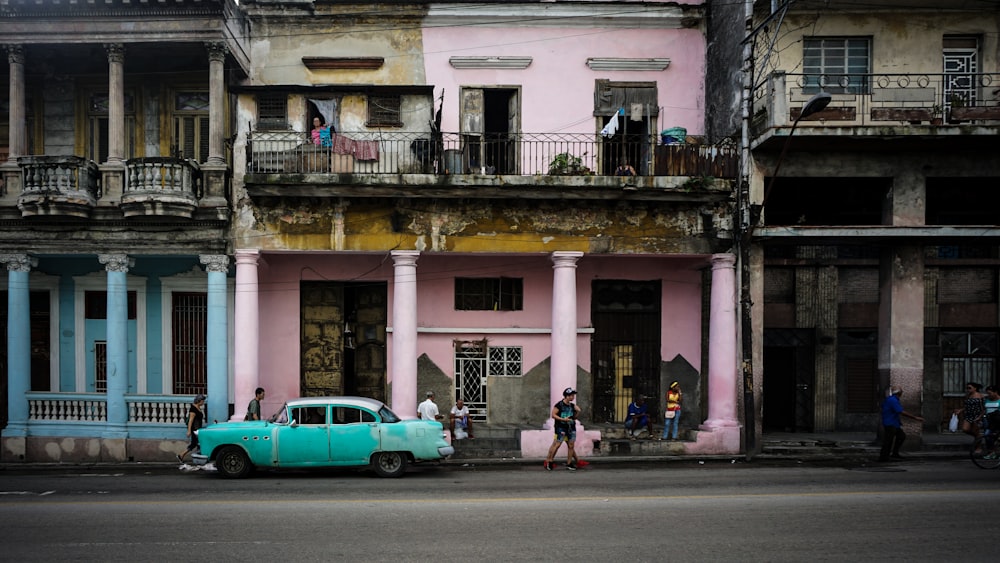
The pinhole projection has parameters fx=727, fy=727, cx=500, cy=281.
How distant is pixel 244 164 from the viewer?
1650 cm

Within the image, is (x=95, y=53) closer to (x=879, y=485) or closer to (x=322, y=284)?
(x=322, y=284)

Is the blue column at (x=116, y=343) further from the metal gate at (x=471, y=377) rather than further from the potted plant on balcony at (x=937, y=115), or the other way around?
the potted plant on balcony at (x=937, y=115)

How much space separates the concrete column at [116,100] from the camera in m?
16.0

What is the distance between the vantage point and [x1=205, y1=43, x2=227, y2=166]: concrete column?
1611cm

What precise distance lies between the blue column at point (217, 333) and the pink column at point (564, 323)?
7.51 m

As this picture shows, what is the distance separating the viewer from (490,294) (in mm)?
18828

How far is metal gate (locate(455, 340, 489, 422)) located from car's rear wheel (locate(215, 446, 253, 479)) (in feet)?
21.4

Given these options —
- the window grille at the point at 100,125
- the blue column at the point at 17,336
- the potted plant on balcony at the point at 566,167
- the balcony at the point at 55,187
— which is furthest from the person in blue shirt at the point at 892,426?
the blue column at the point at 17,336

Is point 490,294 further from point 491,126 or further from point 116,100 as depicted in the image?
point 116,100

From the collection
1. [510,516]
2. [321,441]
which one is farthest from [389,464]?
[510,516]

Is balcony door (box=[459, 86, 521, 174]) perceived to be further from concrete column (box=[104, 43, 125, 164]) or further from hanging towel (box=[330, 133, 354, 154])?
concrete column (box=[104, 43, 125, 164])

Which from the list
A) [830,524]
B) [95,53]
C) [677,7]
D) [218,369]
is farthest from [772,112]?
[95,53]

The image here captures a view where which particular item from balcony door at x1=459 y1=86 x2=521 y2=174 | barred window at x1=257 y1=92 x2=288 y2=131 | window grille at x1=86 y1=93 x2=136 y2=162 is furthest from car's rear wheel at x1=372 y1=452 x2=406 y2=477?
window grille at x1=86 y1=93 x2=136 y2=162

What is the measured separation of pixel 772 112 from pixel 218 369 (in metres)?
13.6
